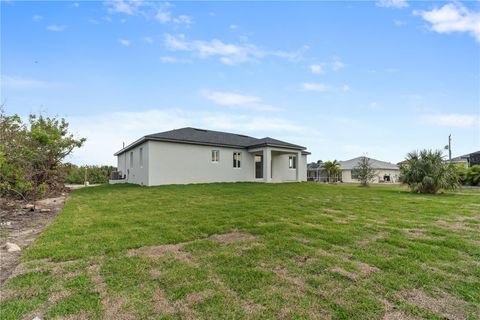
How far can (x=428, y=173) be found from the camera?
14.3 meters

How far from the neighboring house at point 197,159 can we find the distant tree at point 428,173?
318 inches

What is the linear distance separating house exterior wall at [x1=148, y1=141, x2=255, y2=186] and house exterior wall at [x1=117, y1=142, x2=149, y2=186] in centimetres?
60

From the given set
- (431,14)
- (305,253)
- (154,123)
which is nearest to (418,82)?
(431,14)

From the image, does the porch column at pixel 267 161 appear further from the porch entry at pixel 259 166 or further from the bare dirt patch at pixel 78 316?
the bare dirt patch at pixel 78 316

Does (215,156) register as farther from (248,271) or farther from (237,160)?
(248,271)

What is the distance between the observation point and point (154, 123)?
2330 cm

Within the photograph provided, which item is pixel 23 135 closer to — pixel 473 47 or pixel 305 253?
pixel 305 253

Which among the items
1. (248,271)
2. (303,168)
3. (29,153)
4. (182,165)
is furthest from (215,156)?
(248,271)

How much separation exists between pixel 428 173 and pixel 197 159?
551 inches

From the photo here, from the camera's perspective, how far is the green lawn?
2.41m

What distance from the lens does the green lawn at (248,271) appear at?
2.41 meters

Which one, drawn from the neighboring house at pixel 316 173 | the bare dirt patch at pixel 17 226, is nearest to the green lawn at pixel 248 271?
the bare dirt patch at pixel 17 226

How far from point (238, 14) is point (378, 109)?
11178 mm

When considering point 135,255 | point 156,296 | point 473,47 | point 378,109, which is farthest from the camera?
point 378,109
